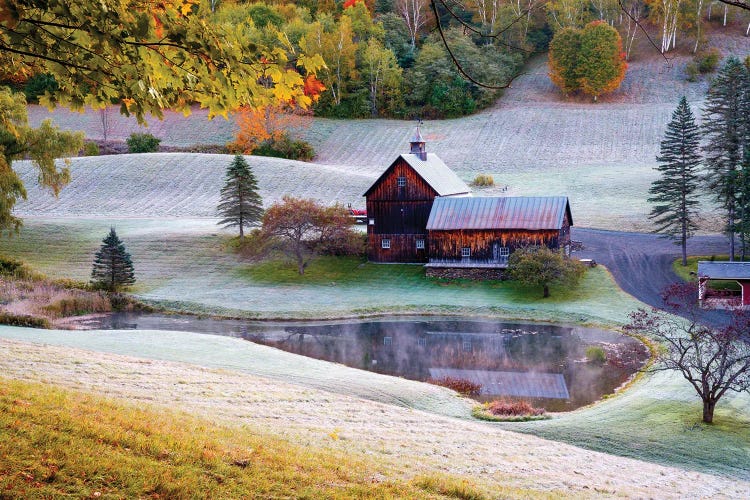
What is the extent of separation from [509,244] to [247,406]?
29.4 metres

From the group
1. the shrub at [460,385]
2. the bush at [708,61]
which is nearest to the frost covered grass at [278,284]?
the shrub at [460,385]

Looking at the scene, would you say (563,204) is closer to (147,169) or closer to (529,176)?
(529,176)

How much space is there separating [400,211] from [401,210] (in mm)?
85

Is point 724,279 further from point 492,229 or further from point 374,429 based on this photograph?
point 374,429

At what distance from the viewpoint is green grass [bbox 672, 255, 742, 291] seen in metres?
40.1

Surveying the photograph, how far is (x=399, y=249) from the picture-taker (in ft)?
158

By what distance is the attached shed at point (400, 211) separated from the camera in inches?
1882

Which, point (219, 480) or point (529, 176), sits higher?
point (529, 176)

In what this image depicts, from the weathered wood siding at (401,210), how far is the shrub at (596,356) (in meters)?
18.5

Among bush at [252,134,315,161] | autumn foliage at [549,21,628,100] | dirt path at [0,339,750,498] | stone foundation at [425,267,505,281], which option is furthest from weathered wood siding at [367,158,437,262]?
autumn foliage at [549,21,628,100]

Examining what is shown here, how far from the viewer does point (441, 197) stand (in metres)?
47.5

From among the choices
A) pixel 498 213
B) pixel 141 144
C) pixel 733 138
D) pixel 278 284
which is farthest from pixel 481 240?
pixel 141 144

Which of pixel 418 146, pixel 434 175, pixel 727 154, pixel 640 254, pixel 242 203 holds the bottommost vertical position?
pixel 640 254

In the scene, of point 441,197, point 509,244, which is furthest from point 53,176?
point 509,244
